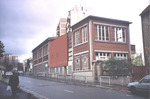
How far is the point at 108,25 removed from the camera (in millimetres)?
29531

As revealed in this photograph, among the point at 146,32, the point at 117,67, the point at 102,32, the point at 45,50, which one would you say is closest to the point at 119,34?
the point at 102,32

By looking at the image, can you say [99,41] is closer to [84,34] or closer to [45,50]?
[84,34]

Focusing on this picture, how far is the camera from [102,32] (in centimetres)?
2919

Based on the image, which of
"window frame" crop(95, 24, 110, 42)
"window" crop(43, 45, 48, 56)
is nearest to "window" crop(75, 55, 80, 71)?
"window frame" crop(95, 24, 110, 42)

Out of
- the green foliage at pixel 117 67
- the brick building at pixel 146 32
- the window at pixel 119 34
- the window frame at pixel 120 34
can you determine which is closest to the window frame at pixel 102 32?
the window frame at pixel 120 34

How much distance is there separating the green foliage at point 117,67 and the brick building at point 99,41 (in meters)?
4.56

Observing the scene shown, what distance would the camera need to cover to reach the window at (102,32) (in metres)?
28.7

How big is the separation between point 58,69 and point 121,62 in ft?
66.3

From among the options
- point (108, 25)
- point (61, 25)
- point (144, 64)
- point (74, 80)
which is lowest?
point (74, 80)

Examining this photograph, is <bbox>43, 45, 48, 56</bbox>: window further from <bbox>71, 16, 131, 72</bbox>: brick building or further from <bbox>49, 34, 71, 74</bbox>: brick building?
<bbox>71, 16, 131, 72</bbox>: brick building

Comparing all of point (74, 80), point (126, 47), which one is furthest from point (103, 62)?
point (126, 47)

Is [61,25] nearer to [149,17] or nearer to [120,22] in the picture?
[120,22]

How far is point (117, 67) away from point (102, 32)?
8753 millimetres

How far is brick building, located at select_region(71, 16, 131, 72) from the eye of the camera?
2795cm
